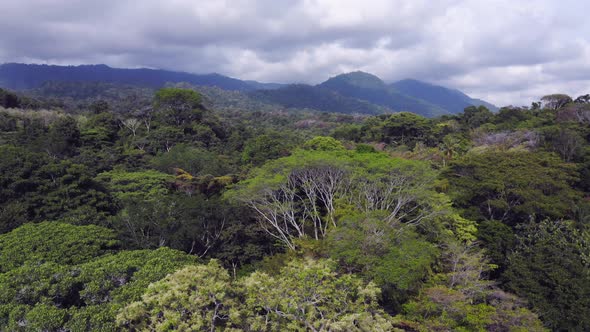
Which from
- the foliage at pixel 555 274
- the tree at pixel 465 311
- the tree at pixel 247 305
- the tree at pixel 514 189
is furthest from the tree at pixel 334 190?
the tree at pixel 247 305

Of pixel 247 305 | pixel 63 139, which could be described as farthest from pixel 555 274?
pixel 63 139

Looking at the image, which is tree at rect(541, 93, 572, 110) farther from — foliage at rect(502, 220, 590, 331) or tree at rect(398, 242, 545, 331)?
tree at rect(398, 242, 545, 331)

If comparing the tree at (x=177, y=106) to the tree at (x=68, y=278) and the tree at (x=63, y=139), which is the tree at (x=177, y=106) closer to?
the tree at (x=63, y=139)

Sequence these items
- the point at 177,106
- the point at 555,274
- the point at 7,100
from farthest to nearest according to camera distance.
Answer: the point at 7,100
the point at 177,106
the point at 555,274

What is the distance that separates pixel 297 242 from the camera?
43.8ft

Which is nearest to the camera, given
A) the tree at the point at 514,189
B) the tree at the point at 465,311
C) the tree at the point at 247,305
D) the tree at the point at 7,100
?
the tree at the point at 247,305

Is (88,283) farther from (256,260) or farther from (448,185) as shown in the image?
(448,185)

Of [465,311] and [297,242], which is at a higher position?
[297,242]

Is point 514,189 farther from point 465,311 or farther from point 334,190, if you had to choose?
point 465,311

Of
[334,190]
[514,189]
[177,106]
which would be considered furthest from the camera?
[177,106]

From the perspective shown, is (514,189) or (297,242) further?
(514,189)

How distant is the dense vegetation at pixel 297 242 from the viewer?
7.66 m

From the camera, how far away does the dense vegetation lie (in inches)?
301

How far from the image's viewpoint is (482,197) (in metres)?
18.0
